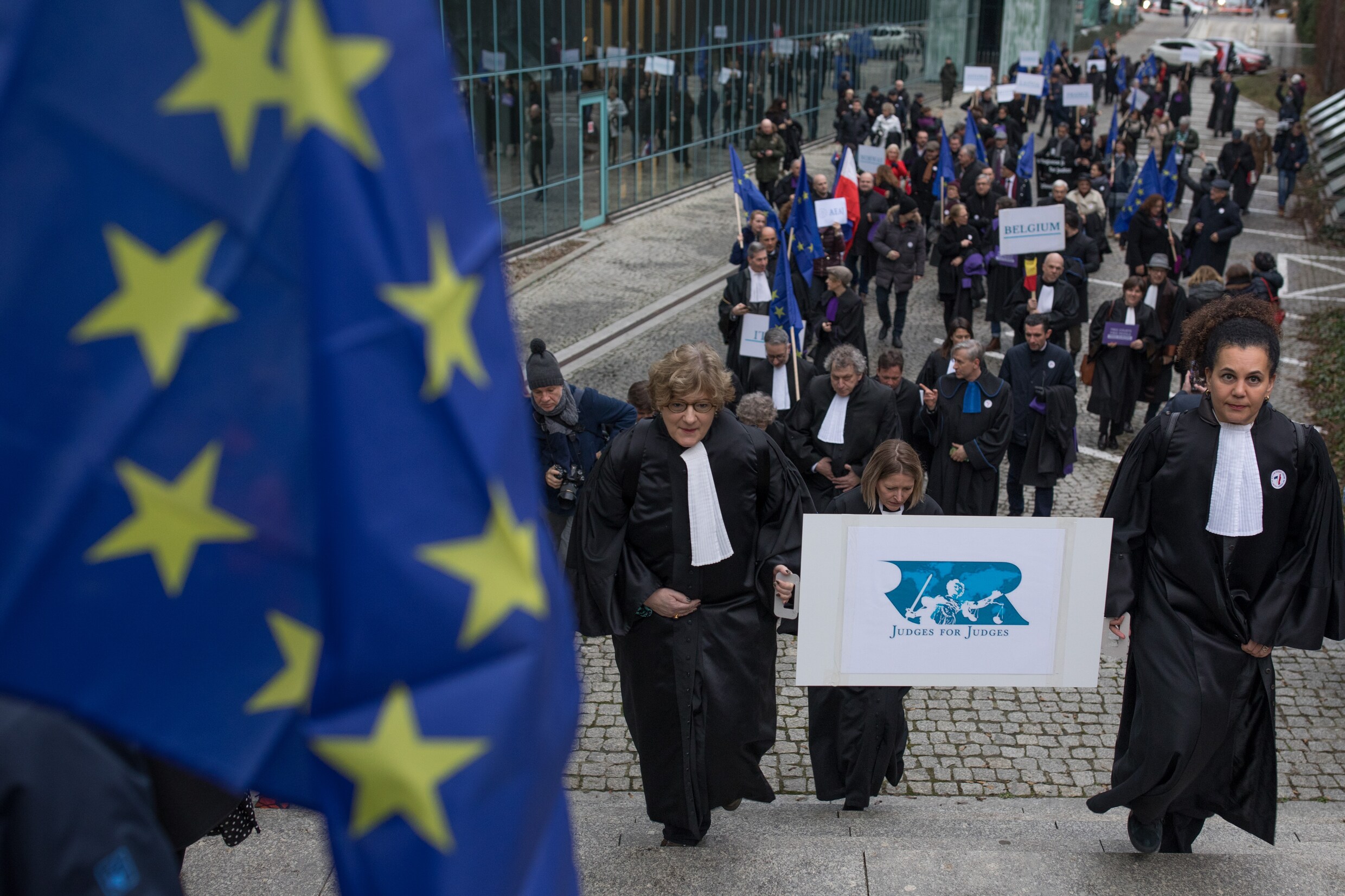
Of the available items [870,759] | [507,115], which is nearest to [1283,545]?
[870,759]

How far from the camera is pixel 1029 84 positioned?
91.5 ft

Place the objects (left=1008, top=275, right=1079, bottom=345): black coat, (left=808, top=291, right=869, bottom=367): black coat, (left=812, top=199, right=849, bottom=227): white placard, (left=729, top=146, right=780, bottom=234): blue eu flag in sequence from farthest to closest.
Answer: (left=812, top=199, right=849, bottom=227): white placard < (left=729, top=146, right=780, bottom=234): blue eu flag < (left=1008, top=275, right=1079, bottom=345): black coat < (left=808, top=291, right=869, bottom=367): black coat

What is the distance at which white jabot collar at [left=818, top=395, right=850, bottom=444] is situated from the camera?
8.11 metres

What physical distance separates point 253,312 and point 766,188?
72.2 feet

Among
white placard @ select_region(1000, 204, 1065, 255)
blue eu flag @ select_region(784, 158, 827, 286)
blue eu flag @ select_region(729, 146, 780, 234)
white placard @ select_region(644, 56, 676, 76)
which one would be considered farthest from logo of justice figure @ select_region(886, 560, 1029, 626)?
white placard @ select_region(644, 56, 676, 76)

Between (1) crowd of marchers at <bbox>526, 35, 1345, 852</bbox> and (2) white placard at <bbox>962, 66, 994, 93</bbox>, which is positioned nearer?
(1) crowd of marchers at <bbox>526, 35, 1345, 852</bbox>

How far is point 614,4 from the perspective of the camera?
21094 millimetres

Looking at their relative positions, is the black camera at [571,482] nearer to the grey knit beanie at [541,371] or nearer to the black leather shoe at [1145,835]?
the grey knit beanie at [541,371]

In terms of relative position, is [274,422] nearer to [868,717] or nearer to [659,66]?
[868,717]

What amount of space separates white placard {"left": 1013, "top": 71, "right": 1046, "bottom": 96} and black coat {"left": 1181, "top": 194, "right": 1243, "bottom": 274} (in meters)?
11.8

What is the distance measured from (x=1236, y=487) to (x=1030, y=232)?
889cm

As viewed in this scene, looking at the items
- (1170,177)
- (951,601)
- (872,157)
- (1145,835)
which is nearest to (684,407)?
(951,601)

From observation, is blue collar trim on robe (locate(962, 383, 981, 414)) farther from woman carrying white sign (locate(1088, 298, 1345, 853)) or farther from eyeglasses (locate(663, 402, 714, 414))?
eyeglasses (locate(663, 402, 714, 414))

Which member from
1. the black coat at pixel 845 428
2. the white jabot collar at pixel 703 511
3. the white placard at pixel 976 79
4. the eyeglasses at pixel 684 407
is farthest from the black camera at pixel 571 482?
the white placard at pixel 976 79
